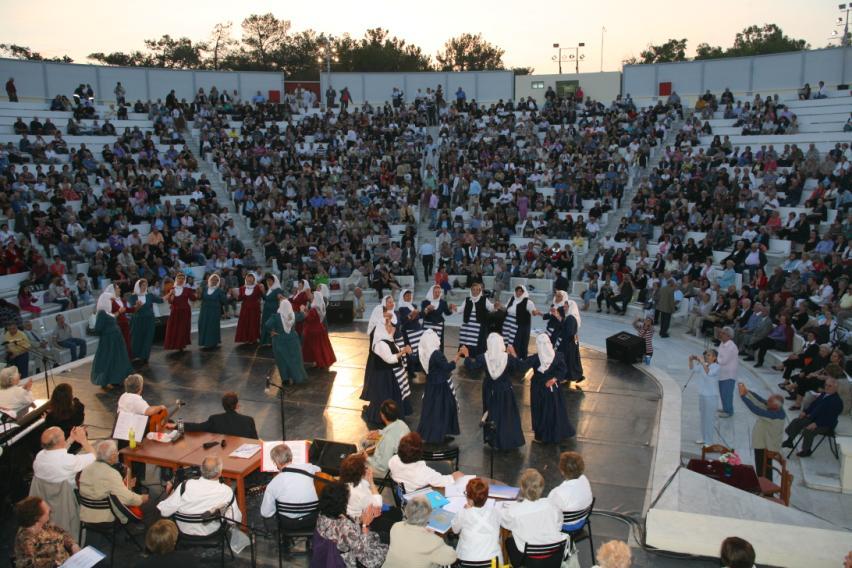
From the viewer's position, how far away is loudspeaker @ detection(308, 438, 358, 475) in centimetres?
719

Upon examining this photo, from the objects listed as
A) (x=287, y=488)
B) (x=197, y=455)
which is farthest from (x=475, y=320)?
(x=287, y=488)

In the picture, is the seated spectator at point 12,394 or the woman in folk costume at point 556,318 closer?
the seated spectator at point 12,394

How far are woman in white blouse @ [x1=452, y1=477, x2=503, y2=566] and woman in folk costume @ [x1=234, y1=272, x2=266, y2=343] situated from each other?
368 inches

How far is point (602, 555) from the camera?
15.4 feet

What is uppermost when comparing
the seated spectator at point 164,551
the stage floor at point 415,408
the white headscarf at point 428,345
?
the white headscarf at point 428,345

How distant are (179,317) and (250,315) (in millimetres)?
1374

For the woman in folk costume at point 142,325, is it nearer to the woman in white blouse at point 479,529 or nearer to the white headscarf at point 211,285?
the white headscarf at point 211,285

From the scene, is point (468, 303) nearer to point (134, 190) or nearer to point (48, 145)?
point (134, 190)

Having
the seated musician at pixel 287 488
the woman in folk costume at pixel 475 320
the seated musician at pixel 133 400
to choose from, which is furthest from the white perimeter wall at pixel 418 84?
the seated musician at pixel 287 488

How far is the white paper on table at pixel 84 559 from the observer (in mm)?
5215

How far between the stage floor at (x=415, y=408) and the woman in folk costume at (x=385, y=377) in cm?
33

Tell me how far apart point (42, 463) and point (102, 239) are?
14.1 metres

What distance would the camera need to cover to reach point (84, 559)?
526 centimetres

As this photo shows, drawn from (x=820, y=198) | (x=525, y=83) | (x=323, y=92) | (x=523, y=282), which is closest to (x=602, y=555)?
(x=523, y=282)
